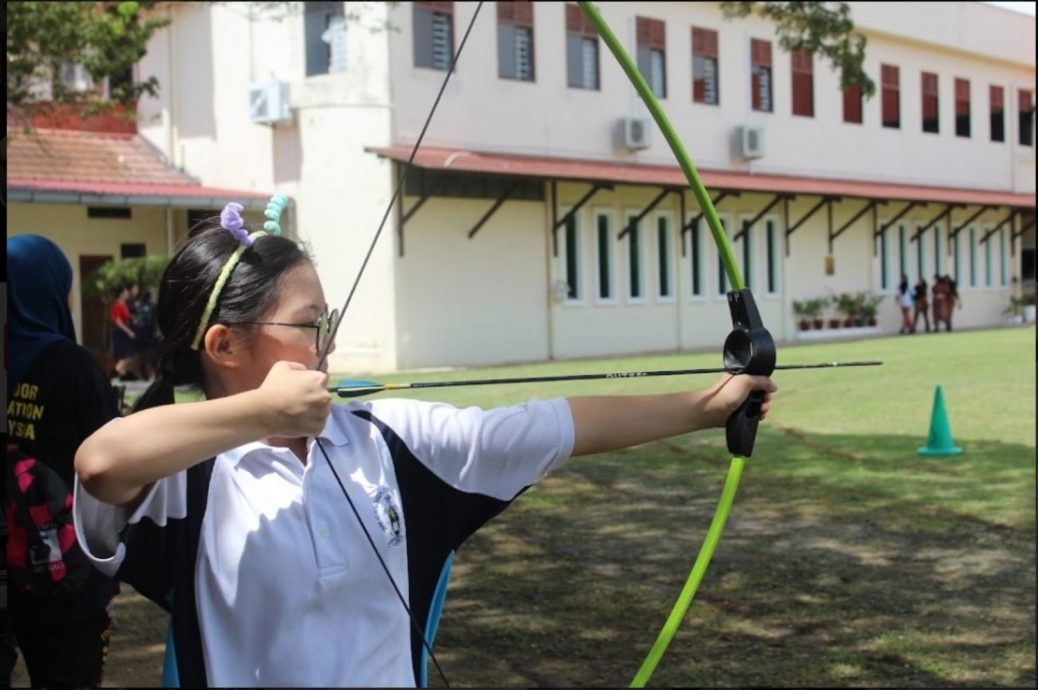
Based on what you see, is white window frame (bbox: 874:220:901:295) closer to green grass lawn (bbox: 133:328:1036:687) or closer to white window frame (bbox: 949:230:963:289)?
white window frame (bbox: 949:230:963:289)

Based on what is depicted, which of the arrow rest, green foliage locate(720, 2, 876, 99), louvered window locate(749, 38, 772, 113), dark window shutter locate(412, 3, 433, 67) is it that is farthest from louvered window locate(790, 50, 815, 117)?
the arrow rest

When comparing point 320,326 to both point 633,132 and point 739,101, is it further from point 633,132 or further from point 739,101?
point 739,101

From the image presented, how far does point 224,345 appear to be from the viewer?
2.04 meters

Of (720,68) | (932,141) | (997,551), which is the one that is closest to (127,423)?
(997,551)

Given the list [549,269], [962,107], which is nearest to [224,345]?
[549,269]

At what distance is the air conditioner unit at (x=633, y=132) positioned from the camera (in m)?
24.3

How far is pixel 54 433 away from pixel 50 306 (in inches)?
11.7

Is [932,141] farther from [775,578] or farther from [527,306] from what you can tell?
[775,578]

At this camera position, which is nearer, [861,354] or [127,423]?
[127,423]

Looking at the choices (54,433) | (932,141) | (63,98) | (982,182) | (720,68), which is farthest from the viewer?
(982,182)

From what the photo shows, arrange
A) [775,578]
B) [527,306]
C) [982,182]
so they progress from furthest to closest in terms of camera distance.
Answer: [982,182]
[527,306]
[775,578]

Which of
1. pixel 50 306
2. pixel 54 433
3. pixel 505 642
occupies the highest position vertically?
pixel 50 306

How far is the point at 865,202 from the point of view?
93.8 feet

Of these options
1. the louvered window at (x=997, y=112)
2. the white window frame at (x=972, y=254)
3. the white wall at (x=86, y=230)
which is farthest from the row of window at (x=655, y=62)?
the white wall at (x=86, y=230)
